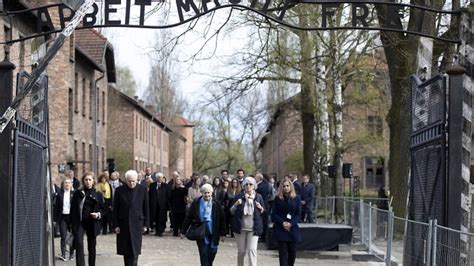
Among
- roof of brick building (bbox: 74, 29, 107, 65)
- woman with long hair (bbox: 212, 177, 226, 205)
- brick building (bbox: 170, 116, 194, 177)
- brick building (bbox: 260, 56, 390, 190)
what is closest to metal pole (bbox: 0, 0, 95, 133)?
woman with long hair (bbox: 212, 177, 226, 205)

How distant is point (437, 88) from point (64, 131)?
29.5 meters

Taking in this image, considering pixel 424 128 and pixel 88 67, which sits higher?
pixel 88 67

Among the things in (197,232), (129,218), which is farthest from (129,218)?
(197,232)

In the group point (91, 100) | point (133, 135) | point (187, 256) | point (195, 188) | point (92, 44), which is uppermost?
point (92, 44)

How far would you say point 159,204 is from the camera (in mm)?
29078

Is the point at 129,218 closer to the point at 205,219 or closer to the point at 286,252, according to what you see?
the point at 205,219

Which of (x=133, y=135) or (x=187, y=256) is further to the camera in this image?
(x=133, y=135)

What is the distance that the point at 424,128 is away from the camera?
11578 millimetres

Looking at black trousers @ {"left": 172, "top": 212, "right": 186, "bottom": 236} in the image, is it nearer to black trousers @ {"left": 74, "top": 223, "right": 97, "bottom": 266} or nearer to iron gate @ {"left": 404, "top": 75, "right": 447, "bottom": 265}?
black trousers @ {"left": 74, "top": 223, "right": 97, "bottom": 266}

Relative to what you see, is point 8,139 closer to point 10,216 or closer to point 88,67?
point 10,216

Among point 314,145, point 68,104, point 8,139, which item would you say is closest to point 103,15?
point 8,139

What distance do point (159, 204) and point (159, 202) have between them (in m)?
0.07

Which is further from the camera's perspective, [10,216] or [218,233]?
[218,233]

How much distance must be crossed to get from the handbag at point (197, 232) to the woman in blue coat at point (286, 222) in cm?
118
